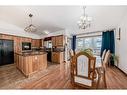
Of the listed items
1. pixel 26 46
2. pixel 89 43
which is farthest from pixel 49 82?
pixel 26 46

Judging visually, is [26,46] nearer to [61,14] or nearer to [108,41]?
[61,14]

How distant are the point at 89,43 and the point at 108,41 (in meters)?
1.19

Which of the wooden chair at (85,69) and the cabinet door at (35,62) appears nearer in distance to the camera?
the wooden chair at (85,69)

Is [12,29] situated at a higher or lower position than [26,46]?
higher

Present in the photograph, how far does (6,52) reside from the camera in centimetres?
426

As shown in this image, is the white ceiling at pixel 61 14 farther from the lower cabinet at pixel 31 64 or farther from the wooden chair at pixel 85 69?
the lower cabinet at pixel 31 64

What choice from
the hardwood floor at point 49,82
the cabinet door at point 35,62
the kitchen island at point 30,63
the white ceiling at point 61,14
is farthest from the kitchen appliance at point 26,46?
the white ceiling at point 61,14

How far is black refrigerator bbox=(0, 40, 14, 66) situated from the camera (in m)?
3.97

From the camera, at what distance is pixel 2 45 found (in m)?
4.22

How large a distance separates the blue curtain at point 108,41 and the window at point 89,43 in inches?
11.2

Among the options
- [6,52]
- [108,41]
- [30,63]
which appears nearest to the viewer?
[30,63]

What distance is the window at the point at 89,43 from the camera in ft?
9.15
